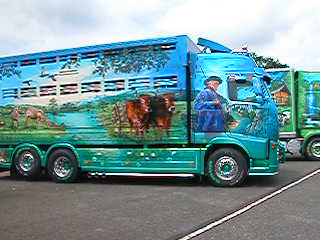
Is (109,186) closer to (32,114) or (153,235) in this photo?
(32,114)

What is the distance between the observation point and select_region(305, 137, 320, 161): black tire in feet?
48.5

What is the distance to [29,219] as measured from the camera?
21.0 ft

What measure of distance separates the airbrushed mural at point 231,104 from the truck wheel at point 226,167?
459 millimetres

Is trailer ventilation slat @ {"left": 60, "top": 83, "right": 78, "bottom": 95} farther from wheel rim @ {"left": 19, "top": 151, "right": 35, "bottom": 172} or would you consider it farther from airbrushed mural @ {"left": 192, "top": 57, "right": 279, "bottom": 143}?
airbrushed mural @ {"left": 192, "top": 57, "right": 279, "bottom": 143}

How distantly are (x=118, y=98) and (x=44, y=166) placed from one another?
112 inches

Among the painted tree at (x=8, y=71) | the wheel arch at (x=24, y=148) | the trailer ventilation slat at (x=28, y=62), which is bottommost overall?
the wheel arch at (x=24, y=148)

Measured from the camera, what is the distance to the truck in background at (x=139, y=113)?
9031 mm

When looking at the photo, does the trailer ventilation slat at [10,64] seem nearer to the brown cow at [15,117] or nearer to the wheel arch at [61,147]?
the brown cow at [15,117]

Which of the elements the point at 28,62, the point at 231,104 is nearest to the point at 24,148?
the point at 28,62

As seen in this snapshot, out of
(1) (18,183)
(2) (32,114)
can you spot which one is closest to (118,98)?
(2) (32,114)

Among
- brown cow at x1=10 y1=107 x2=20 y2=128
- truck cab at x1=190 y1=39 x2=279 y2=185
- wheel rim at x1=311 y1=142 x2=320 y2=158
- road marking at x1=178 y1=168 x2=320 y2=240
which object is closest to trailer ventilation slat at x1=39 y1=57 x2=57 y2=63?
brown cow at x1=10 y1=107 x2=20 y2=128

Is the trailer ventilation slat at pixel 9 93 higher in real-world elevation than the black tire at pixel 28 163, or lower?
higher

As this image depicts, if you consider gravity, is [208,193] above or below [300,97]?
below

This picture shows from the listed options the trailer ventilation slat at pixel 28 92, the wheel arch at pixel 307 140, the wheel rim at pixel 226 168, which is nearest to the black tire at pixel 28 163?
the trailer ventilation slat at pixel 28 92
